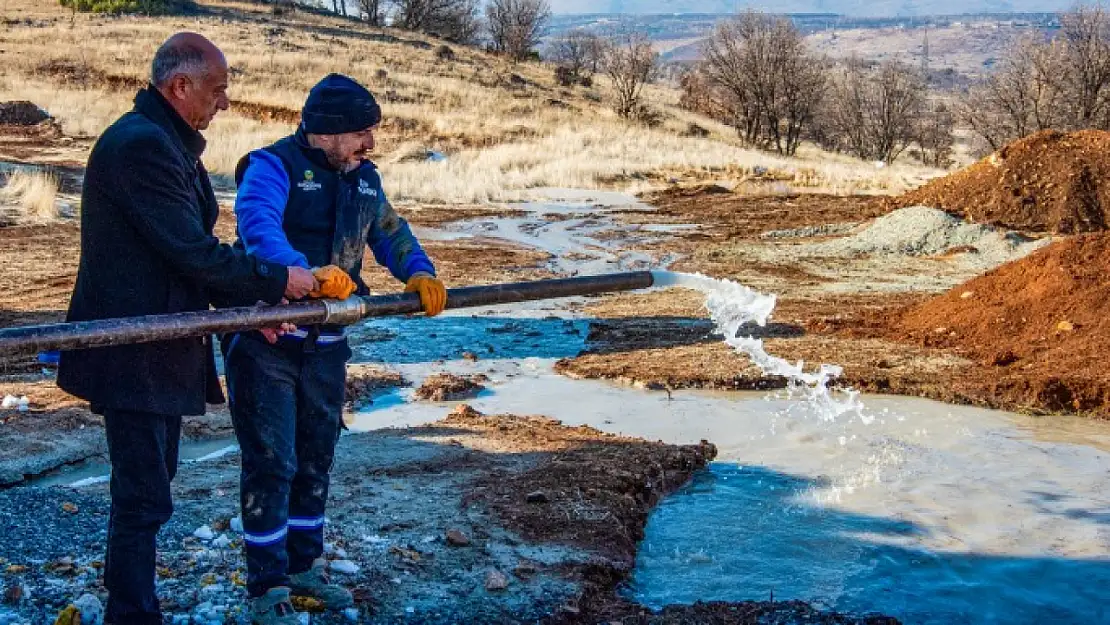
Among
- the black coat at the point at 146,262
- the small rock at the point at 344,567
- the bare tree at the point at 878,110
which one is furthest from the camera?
the bare tree at the point at 878,110

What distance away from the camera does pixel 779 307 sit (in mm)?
13336

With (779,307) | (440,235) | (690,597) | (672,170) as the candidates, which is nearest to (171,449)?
(690,597)

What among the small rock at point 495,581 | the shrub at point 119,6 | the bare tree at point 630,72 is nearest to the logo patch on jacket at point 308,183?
the small rock at point 495,581

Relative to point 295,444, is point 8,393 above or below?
below

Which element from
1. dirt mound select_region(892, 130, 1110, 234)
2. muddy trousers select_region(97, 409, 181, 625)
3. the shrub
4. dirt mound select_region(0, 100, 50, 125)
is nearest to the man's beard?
muddy trousers select_region(97, 409, 181, 625)

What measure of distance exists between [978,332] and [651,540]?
6448mm

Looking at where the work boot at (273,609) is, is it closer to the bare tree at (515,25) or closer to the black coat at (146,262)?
the black coat at (146,262)

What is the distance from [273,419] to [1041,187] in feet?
60.3

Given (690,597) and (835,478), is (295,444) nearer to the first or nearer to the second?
(690,597)

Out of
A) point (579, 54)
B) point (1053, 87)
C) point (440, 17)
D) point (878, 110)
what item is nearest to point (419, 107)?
point (878, 110)

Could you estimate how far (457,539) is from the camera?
Result: 16.1ft

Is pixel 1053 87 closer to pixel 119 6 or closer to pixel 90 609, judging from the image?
pixel 90 609

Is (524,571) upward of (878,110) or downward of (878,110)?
downward

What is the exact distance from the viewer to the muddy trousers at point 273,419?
3.76 m
